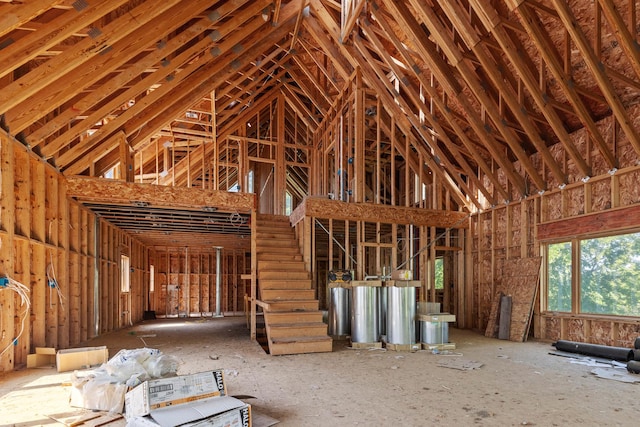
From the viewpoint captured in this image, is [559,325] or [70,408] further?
[559,325]

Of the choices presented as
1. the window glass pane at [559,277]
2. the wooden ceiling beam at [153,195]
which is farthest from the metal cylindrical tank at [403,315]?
the wooden ceiling beam at [153,195]

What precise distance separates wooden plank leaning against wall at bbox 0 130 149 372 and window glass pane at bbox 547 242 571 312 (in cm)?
1026

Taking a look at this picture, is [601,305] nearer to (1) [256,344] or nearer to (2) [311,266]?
(2) [311,266]

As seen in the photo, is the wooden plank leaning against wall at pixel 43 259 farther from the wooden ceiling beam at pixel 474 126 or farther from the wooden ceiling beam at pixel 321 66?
the wooden ceiling beam at pixel 321 66

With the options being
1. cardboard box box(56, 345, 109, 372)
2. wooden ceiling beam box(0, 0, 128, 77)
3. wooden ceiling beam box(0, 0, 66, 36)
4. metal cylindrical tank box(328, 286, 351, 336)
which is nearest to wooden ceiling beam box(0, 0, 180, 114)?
wooden ceiling beam box(0, 0, 128, 77)

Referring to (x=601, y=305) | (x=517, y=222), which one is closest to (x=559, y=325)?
(x=601, y=305)

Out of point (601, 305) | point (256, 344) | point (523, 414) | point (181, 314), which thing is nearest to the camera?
point (523, 414)

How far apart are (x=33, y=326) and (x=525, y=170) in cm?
1068

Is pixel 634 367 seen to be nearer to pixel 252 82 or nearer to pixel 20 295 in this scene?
pixel 20 295

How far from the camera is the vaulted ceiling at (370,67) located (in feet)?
18.5

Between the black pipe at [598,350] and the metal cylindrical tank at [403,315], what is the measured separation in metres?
2.85

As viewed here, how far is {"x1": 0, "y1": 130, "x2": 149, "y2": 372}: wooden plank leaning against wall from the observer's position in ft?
18.9

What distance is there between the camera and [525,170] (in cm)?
925

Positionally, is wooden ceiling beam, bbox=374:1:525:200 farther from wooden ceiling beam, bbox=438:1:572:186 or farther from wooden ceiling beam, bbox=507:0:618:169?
wooden ceiling beam, bbox=507:0:618:169
